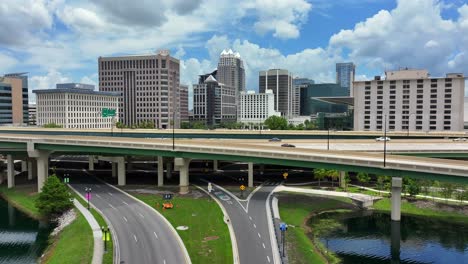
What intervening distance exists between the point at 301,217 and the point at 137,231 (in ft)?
86.6

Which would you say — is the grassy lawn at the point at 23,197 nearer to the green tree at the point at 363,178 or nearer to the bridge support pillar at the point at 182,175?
the bridge support pillar at the point at 182,175

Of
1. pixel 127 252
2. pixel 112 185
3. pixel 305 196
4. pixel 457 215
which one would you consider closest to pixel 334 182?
pixel 305 196

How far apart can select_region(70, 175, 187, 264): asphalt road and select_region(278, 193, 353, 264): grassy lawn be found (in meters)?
14.1

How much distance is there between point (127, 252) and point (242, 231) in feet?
49.7

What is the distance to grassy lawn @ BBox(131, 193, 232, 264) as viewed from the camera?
42.4m

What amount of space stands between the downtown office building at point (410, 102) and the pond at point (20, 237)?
13421 cm

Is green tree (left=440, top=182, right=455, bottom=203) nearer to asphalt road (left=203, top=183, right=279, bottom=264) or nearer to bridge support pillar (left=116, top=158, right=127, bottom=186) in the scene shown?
asphalt road (left=203, top=183, right=279, bottom=264)

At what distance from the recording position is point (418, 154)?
80.6m

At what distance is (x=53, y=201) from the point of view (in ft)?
204

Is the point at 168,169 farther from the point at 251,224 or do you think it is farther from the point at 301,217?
the point at 251,224

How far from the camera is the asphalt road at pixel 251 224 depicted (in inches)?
1663

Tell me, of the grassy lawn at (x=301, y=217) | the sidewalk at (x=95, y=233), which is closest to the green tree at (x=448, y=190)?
the grassy lawn at (x=301, y=217)

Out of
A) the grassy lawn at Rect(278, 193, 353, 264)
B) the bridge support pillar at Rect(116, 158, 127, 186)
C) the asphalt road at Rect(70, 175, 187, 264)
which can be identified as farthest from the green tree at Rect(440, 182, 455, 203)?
the bridge support pillar at Rect(116, 158, 127, 186)

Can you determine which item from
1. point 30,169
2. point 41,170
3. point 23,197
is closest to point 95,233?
point 23,197
